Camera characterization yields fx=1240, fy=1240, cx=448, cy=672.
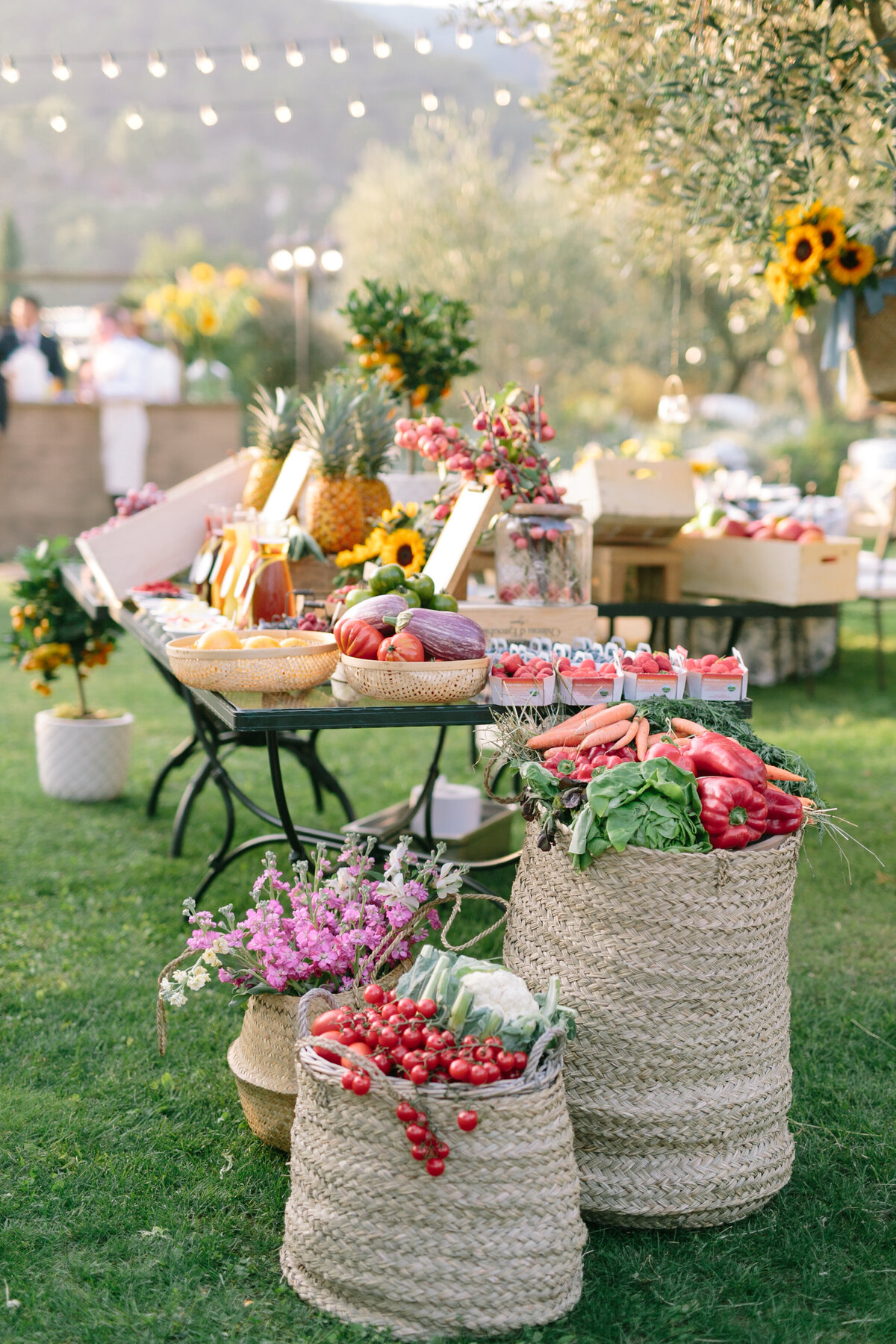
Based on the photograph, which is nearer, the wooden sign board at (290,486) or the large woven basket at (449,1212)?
the large woven basket at (449,1212)

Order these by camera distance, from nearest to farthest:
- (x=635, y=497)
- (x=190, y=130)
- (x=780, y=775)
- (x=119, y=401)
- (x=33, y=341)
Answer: (x=780, y=775)
(x=635, y=497)
(x=119, y=401)
(x=33, y=341)
(x=190, y=130)

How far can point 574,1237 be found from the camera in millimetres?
1911

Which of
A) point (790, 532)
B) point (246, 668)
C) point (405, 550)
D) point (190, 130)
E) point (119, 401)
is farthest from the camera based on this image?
point (190, 130)

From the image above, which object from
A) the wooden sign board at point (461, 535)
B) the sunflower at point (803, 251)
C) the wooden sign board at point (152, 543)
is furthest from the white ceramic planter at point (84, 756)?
the sunflower at point (803, 251)

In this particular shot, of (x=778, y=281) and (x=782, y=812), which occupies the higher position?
(x=778, y=281)

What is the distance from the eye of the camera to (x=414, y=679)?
A: 8.23 feet

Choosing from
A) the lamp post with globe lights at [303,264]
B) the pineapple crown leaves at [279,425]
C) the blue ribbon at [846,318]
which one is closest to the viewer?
the blue ribbon at [846,318]

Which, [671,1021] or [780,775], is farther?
[780,775]

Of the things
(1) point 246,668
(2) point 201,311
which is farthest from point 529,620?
(2) point 201,311

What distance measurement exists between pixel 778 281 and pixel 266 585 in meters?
1.80

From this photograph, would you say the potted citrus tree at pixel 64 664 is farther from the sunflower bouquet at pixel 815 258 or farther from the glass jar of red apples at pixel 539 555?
the sunflower bouquet at pixel 815 258

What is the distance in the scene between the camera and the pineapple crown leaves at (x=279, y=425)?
405cm

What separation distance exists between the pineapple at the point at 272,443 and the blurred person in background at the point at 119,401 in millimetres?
7415

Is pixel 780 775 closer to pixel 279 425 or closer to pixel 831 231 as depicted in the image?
pixel 831 231
